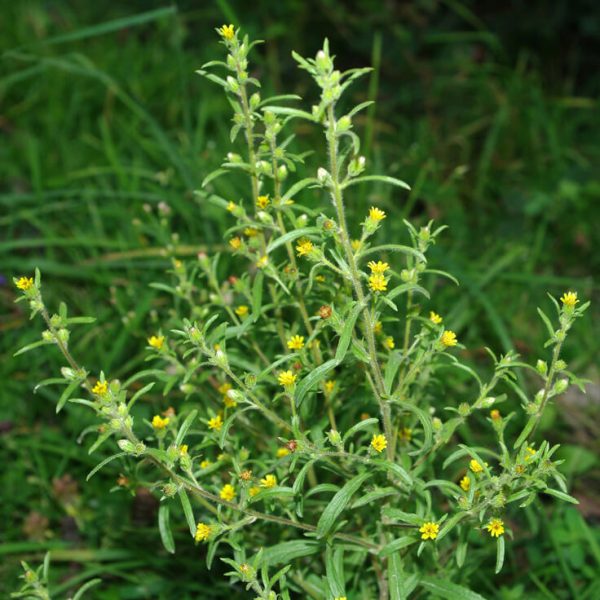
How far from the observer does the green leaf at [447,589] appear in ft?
6.41

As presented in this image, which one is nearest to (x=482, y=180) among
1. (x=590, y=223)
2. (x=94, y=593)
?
(x=590, y=223)

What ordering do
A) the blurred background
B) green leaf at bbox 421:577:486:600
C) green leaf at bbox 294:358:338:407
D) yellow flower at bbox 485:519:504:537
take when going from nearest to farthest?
1. green leaf at bbox 294:358:338:407
2. yellow flower at bbox 485:519:504:537
3. green leaf at bbox 421:577:486:600
4. the blurred background

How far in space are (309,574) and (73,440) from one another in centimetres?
114

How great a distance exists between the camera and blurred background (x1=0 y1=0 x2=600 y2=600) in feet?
9.27

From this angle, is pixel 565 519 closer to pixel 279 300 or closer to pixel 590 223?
pixel 279 300

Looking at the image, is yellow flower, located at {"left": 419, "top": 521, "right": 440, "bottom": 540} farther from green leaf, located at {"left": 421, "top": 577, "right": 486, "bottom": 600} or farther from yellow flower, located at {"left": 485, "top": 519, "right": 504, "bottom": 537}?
green leaf, located at {"left": 421, "top": 577, "right": 486, "bottom": 600}

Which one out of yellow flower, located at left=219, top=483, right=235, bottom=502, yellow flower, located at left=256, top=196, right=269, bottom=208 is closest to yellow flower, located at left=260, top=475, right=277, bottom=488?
yellow flower, located at left=219, top=483, right=235, bottom=502

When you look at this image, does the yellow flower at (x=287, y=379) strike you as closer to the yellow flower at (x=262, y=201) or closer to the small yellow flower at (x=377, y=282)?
the small yellow flower at (x=377, y=282)

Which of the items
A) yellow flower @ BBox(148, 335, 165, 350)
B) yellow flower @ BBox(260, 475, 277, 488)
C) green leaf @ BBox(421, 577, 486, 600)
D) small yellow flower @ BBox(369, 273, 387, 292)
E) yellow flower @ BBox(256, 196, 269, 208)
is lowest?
green leaf @ BBox(421, 577, 486, 600)

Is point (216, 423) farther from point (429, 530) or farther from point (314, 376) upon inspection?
point (429, 530)

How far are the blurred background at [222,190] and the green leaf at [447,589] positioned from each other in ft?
1.57

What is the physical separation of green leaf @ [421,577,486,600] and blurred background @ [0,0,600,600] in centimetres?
48

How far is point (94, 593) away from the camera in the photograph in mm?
2645

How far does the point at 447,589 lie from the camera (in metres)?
1.98
